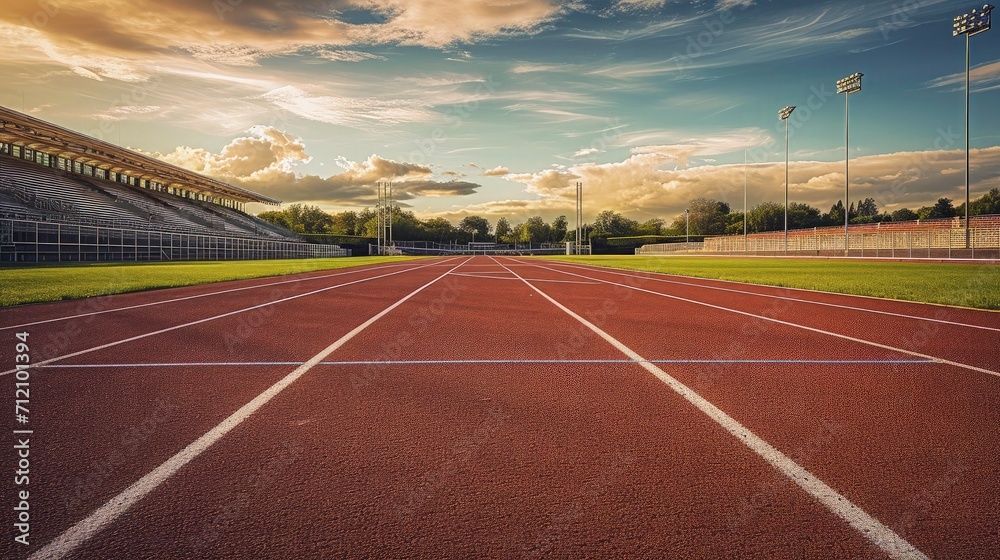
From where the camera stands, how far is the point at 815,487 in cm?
279

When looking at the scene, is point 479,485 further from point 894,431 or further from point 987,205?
point 987,205

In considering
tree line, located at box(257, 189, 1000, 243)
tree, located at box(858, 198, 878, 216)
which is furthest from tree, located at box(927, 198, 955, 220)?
tree, located at box(858, 198, 878, 216)

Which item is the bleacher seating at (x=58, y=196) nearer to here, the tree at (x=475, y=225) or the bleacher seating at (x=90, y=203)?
the bleacher seating at (x=90, y=203)

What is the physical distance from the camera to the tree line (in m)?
117

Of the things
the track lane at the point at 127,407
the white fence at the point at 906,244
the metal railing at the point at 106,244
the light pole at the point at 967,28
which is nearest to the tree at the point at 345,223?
the metal railing at the point at 106,244

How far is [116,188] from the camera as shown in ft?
161

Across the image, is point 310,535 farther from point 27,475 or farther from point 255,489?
point 27,475

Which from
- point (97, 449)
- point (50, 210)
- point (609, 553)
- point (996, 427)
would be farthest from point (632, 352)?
point (50, 210)

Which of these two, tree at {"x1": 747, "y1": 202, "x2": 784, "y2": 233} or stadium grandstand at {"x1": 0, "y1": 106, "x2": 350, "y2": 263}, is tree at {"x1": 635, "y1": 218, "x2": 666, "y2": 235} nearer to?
tree at {"x1": 747, "y1": 202, "x2": 784, "y2": 233}

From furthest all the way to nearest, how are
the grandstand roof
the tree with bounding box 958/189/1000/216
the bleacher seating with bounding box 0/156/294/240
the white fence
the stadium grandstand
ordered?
the tree with bounding box 958/189/1000/216 → the grandstand roof → the bleacher seating with bounding box 0/156/294/240 → the white fence → the stadium grandstand

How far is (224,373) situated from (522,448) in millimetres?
3550

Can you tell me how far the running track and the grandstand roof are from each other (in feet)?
133

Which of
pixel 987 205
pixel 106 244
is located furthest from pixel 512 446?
pixel 987 205

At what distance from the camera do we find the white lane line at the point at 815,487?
2264 millimetres
